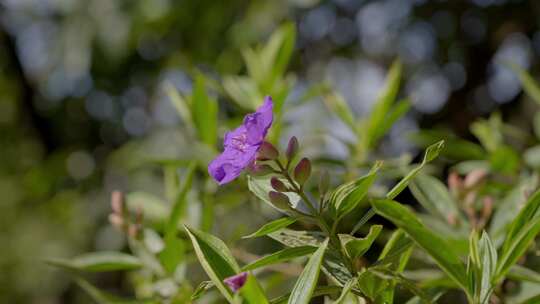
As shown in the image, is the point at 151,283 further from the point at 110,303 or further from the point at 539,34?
the point at 539,34

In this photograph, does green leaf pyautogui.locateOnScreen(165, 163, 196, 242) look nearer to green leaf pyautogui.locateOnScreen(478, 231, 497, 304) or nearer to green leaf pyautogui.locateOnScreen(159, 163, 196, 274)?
green leaf pyautogui.locateOnScreen(159, 163, 196, 274)

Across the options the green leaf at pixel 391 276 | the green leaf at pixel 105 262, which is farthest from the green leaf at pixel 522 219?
the green leaf at pixel 105 262

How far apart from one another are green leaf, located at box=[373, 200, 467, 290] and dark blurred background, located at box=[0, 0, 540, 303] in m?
1.59

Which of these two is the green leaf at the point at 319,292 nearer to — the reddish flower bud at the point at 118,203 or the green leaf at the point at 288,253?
the green leaf at the point at 288,253

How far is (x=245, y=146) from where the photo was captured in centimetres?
80

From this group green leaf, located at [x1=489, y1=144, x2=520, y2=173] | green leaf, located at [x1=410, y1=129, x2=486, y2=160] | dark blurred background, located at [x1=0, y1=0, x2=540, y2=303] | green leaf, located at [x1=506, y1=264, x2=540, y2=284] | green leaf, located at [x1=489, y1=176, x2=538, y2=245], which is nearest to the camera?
green leaf, located at [x1=506, y1=264, x2=540, y2=284]

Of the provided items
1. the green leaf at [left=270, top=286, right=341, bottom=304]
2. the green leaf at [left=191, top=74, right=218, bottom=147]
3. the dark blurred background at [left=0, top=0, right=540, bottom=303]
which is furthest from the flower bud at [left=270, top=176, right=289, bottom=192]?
the dark blurred background at [left=0, top=0, right=540, bottom=303]

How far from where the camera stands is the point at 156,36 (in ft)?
10.1

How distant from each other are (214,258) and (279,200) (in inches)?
3.4

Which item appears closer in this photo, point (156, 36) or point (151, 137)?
point (151, 137)

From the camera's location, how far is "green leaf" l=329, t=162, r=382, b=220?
0.72 meters

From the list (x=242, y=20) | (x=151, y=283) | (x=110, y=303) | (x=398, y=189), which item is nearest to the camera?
(x=398, y=189)

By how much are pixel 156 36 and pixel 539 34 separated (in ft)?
4.95

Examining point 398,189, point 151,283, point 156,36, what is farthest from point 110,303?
point 156,36
